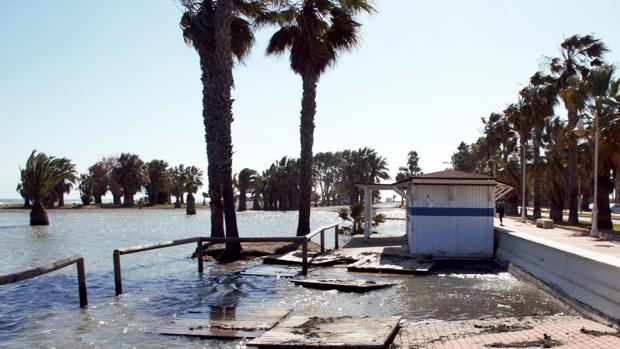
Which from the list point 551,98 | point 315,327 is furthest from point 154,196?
point 315,327

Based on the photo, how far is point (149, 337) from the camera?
10359 millimetres

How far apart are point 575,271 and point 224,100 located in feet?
45.9

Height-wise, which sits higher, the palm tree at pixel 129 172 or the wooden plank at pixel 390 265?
the palm tree at pixel 129 172

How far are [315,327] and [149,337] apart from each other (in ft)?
10.2

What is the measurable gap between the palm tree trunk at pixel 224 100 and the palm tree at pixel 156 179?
88021 millimetres

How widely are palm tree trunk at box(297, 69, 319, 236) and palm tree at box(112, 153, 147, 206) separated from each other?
80.1 meters

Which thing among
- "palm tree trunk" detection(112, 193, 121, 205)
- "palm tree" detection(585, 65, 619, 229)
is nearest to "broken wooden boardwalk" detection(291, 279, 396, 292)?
"palm tree" detection(585, 65, 619, 229)

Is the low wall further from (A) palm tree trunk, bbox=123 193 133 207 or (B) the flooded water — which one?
(A) palm tree trunk, bbox=123 193 133 207

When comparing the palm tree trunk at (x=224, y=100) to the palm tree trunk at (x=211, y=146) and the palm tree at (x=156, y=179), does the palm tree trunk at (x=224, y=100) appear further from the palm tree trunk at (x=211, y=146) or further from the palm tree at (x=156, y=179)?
the palm tree at (x=156, y=179)

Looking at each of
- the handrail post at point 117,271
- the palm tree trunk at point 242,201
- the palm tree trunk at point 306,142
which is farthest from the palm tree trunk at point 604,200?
the palm tree trunk at point 242,201

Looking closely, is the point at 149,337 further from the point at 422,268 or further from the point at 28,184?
the point at 28,184

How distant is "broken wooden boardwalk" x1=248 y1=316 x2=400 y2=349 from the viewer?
8.56 m

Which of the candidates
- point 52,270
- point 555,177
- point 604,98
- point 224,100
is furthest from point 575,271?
point 555,177

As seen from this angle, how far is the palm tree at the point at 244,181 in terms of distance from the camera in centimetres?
10538
